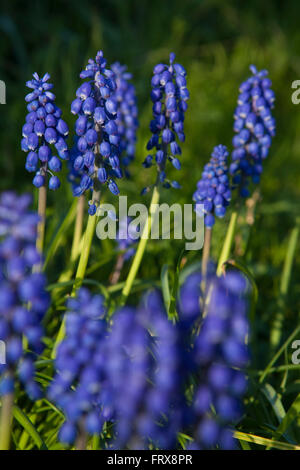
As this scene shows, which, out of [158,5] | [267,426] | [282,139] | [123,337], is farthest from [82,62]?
[123,337]

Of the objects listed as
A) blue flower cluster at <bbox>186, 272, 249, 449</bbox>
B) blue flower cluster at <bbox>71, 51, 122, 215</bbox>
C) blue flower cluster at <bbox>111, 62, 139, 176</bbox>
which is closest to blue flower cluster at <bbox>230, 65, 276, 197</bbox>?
blue flower cluster at <bbox>111, 62, 139, 176</bbox>

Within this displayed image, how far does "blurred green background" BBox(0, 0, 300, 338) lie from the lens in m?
6.12

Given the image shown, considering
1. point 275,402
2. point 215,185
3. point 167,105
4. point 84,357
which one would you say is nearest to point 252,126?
point 215,185

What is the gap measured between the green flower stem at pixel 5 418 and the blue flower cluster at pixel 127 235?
68.3 inches

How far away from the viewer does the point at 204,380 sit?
2117 mm

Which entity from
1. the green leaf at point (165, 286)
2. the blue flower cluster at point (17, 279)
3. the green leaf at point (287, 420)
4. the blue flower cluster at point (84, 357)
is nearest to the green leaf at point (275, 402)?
the green leaf at point (287, 420)

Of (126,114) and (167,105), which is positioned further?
(126,114)

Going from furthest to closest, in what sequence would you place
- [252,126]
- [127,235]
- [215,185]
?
[127,235], [252,126], [215,185]

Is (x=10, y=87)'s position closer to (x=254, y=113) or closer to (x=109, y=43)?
(x=109, y=43)

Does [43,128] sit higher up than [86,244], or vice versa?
[43,128]

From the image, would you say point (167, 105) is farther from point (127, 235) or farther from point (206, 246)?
point (127, 235)

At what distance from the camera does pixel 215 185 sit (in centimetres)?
377

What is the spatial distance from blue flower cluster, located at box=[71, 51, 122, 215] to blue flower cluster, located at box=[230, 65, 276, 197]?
118cm

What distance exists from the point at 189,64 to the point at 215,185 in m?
6.02
